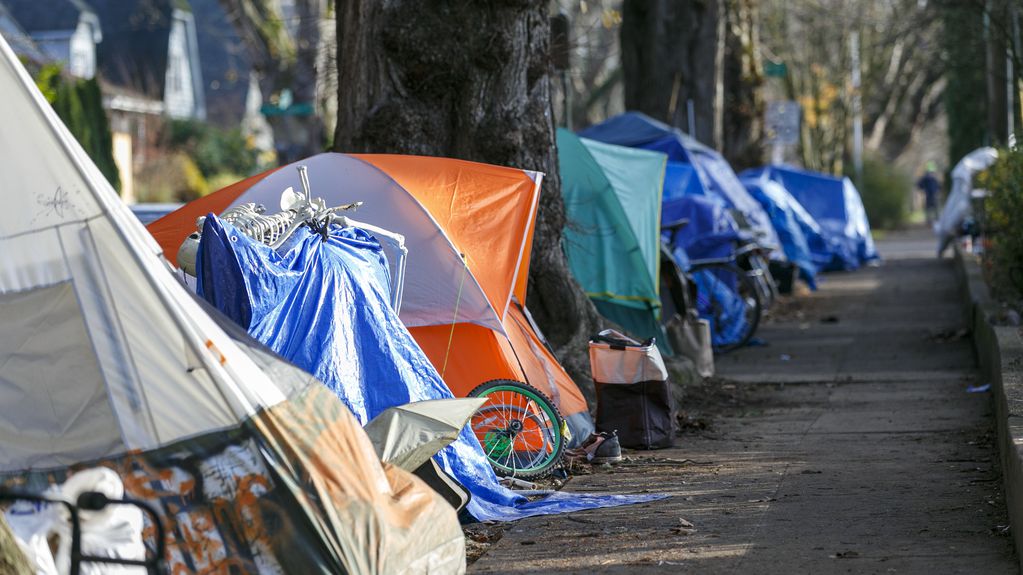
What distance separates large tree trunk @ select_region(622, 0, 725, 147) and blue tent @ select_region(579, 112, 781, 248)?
2.66m

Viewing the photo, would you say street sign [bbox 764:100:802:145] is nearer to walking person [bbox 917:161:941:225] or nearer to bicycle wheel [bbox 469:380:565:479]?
walking person [bbox 917:161:941:225]

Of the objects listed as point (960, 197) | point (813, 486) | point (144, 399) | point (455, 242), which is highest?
point (455, 242)

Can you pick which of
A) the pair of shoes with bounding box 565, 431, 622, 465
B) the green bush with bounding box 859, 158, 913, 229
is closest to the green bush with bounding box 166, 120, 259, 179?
the green bush with bounding box 859, 158, 913, 229

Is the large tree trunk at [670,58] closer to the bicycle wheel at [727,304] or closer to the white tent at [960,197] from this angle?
→ the white tent at [960,197]

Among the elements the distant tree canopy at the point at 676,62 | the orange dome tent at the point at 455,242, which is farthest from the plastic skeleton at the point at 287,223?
the distant tree canopy at the point at 676,62

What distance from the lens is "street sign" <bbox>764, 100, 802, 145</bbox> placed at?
24.1 m

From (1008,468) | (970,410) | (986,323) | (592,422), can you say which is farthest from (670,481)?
(986,323)

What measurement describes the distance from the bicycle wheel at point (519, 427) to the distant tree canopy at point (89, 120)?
16.8 m

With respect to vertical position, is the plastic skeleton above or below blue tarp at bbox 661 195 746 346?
above

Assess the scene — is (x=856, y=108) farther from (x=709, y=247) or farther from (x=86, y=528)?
(x=86, y=528)

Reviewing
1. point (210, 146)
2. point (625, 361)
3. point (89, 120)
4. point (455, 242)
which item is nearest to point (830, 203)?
point (89, 120)

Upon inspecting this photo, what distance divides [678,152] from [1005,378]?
8.05 meters

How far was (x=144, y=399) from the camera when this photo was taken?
4656 mm

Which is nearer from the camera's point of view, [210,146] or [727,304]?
[727,304]
